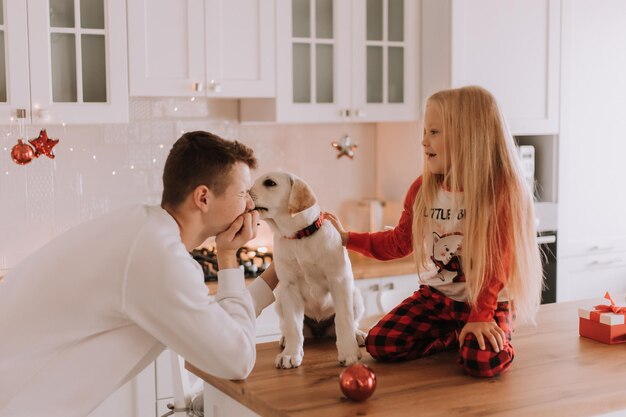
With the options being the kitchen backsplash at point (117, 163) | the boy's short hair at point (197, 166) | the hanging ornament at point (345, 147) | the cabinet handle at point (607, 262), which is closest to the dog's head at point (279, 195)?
the boy's short hair at point (197, 166)

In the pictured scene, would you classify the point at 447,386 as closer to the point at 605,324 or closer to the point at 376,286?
the point at 605,324

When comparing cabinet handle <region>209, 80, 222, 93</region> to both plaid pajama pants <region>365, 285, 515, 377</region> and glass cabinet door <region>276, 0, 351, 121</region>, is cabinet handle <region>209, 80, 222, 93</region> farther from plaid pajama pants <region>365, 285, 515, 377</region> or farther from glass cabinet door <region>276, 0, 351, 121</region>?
plaid pajama pants <region>365, 285, 515, 377</region>

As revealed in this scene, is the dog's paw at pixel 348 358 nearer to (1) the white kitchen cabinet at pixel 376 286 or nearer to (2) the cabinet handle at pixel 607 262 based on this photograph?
(1) the white kitchen cabinet at pixel 376 286

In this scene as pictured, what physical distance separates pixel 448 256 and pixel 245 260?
1501 mm

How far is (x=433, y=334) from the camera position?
2293 millimetres

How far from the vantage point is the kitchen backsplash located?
3.51 metres

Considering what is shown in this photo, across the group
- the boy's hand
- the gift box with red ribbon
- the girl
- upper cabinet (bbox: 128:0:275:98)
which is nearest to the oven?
upper cabinet (bbox: 128:0:275:98)

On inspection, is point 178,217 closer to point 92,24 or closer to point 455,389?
point 455,389

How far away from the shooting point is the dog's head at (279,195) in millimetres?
2094

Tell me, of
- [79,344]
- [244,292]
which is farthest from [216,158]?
[79,344]

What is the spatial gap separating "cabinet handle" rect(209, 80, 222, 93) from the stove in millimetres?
652

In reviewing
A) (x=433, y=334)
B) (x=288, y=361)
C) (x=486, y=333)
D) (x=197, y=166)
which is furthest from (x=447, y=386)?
(x=197, y=166)

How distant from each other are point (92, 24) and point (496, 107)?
5.58ft

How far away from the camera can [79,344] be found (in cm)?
189
